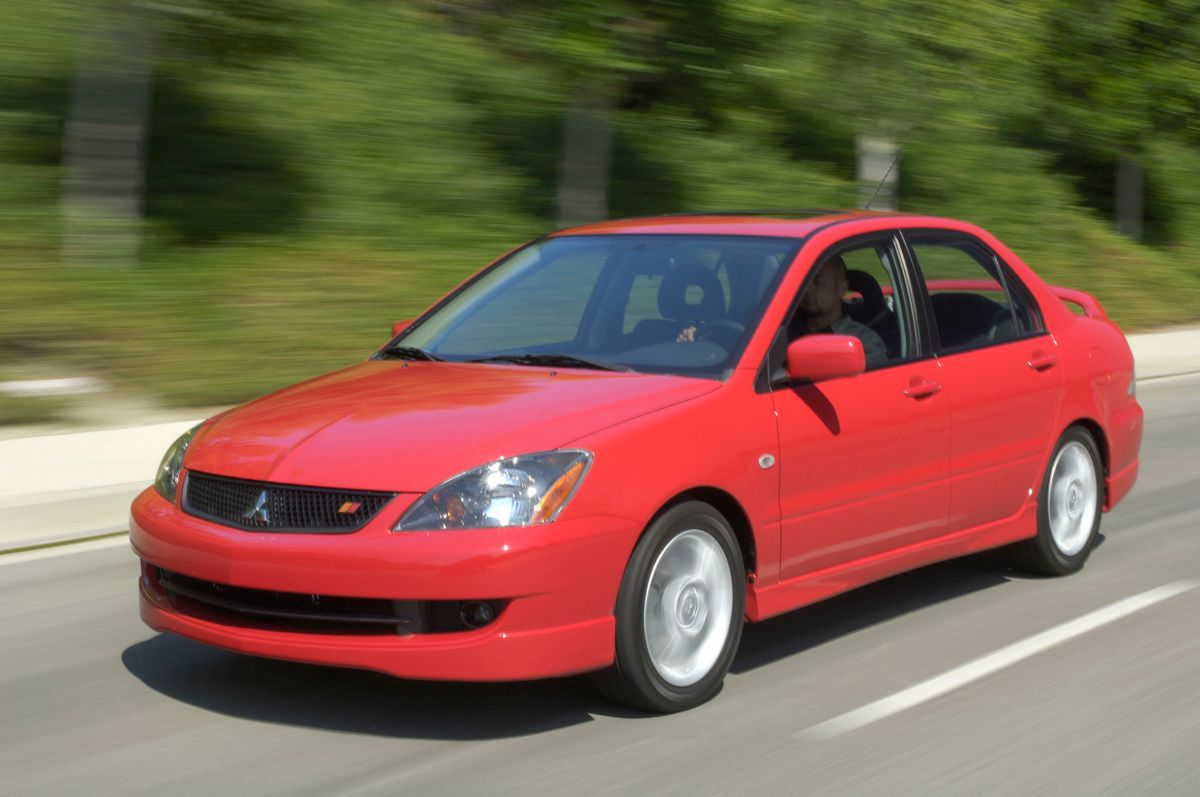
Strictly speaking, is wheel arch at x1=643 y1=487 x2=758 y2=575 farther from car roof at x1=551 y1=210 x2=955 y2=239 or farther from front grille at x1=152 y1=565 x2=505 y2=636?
car roof at x1=551 y1=210 x2=955 y2=239

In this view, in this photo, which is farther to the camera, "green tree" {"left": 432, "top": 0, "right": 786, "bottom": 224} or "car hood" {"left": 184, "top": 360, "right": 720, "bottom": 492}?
"green tree" {"left": 432, "top": 0, "right": 786, "bottom": 224}

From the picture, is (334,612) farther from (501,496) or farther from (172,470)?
(172,470)

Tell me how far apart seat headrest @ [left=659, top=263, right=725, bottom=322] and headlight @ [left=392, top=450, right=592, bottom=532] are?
3.96 ft

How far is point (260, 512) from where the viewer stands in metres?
4.78

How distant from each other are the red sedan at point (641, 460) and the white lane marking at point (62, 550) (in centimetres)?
220

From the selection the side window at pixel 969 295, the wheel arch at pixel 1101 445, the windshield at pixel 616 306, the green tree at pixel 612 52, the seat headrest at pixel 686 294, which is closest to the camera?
the windshield at pixel 616 306

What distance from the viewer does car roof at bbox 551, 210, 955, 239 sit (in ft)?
20.1

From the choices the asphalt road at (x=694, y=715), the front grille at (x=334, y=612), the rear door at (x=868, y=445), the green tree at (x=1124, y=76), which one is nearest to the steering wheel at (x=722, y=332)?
the rear door at (x=868, y=445)

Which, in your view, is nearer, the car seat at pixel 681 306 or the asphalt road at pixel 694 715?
the asphalt road at pixel 694 715

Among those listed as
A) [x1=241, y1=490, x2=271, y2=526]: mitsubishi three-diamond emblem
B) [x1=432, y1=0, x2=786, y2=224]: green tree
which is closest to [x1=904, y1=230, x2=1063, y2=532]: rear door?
[x1=241, y1=490, x2=271, y2=526]: mitsubishi three-diamond emblem

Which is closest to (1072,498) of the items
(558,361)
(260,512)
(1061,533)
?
(1061,533)

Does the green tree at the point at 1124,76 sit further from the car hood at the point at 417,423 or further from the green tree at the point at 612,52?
the car hood at the point at 417,423

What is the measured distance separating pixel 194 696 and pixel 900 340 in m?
2.85

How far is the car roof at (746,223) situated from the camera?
241 inches
